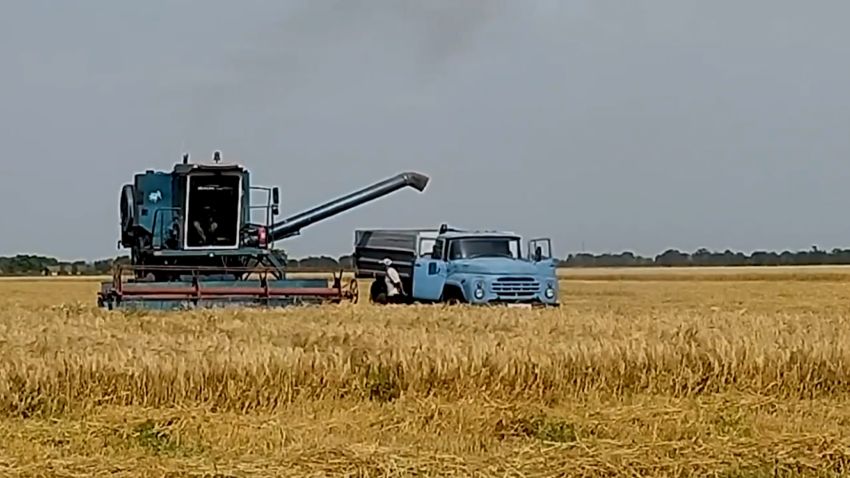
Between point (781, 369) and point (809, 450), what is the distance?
13.5 feet

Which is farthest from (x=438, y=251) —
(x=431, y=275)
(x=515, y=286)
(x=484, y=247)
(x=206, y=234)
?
(x=206, y=234)

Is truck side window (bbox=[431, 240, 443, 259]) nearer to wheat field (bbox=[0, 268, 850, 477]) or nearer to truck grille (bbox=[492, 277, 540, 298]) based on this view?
truck grille (bbox=[492, 277, 540, 298])

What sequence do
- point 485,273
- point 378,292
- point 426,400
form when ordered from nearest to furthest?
point 426,400, point 485,273, point 378,292

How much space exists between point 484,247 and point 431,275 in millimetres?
1294

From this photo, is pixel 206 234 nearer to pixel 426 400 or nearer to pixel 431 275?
pixel 431 275

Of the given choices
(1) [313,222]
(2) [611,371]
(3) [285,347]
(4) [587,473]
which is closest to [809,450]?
(4) [587,473]

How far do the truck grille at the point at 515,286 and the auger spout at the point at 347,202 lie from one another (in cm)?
495

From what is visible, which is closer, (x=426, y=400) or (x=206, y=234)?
(x=426, y=400)

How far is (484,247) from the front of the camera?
22031 mm

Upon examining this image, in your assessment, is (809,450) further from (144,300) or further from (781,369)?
(144,300)

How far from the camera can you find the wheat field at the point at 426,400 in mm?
7109

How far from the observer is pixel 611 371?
1088cm

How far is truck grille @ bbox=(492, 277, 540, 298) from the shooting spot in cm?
2086

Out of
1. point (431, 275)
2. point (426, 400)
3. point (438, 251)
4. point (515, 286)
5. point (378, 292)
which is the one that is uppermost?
point (438, 251)
